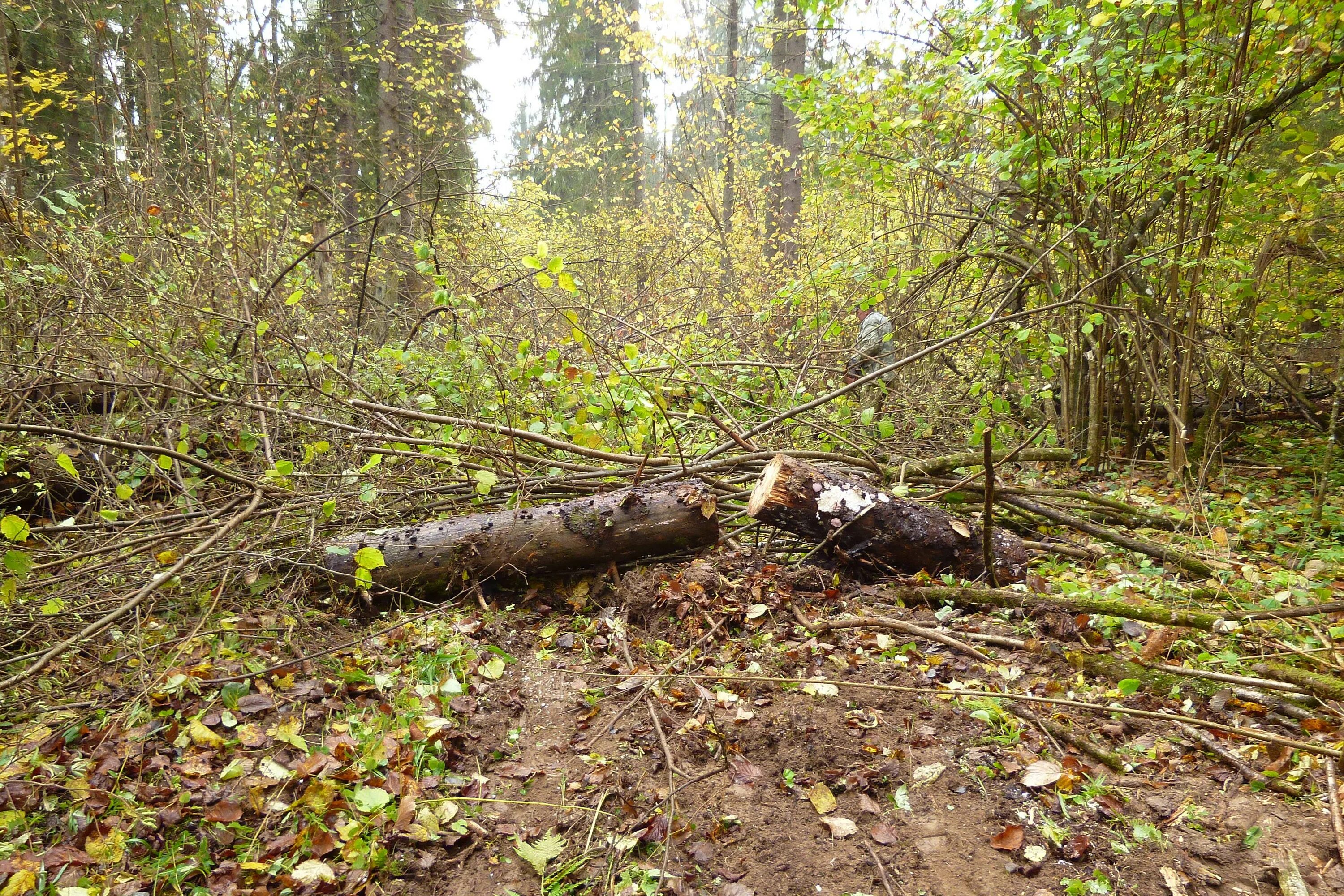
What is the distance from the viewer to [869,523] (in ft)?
12.2

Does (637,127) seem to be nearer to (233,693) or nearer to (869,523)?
(869,523)

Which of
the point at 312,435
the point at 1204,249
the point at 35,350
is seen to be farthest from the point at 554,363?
the point at 1204,249

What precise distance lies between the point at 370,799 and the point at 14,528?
1.52 metres

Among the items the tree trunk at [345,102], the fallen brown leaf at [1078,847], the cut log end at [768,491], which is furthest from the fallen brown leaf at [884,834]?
the tree trunk at [345,102]

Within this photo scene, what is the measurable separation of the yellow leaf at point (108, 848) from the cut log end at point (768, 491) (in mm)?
2863

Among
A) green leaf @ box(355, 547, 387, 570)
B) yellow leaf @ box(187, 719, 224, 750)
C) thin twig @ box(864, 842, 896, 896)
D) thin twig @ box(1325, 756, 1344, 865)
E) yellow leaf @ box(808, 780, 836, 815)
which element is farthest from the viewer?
green leaf @ box(355, 547, 387, 570)

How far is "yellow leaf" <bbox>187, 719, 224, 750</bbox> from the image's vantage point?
8.27 ft

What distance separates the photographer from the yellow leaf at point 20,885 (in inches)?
73.7

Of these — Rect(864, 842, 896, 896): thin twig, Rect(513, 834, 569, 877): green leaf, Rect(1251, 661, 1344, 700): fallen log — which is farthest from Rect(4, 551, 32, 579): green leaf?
Rect(1251, 661, 1344, 700): fallen log

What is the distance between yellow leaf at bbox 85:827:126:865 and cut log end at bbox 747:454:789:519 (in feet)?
9.39

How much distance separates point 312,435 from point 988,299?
5.70 meters

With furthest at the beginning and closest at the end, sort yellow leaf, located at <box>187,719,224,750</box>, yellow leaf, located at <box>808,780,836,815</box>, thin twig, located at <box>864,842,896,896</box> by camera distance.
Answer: yellow leaf, located at <box>187,719,224,750</box> → yellow leaf, located at <box>808,780,836,815</box> → thin twig, located at <box>864,842,896,896</box>

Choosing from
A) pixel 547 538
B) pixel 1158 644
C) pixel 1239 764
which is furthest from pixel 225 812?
pixel 1158 644

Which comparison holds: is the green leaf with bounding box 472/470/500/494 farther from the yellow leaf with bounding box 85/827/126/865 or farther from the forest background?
the yellow leaf with bounding box 85/827/126/865
